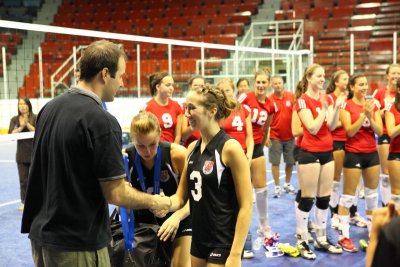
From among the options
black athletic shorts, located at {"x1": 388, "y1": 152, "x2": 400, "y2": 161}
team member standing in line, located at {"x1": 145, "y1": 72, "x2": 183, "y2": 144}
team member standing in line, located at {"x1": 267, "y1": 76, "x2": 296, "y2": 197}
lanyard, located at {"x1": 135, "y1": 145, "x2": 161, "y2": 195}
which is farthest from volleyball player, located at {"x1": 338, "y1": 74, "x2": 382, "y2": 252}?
lanyard, located at {"x1": 135, "y1": 145, "x2": 161, "y2": 195}

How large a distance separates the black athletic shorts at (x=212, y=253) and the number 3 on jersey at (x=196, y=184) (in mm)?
282

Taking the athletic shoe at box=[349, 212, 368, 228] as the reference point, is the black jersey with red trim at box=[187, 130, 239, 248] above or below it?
above

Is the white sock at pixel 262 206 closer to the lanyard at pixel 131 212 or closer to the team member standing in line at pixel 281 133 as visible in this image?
the team member standing in line at pixel 281 133

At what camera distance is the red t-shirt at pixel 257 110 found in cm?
614

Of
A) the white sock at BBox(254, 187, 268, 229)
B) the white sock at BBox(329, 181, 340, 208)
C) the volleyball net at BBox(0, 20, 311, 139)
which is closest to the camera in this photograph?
the white sock at BBox(254, 187, 268, 229)

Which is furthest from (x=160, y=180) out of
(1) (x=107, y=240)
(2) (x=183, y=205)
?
(1) (x=107, y=240)

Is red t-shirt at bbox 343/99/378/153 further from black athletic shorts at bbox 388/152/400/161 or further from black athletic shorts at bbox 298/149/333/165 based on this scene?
black athletic shorts at bbox 298/149/333/165

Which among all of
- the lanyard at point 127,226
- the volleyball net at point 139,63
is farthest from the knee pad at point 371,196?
the volleyball net at point 139,63

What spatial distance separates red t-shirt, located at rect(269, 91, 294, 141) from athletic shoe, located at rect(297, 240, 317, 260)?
3392 millimetres

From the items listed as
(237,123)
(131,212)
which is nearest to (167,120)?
(237,123)

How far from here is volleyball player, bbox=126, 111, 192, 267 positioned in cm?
315

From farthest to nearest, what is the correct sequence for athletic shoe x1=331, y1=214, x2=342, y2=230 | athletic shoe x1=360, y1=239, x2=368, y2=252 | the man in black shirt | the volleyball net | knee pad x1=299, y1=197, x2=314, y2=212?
the volleyball net → athletic shoe x1=331, y1=214, x2=342, y2=230 → athletic shoe x1=360, y1=239, x2=368, y2=252 → knee pad x1=299, y1=197, x2=314, y2=212 → the man in black shirt

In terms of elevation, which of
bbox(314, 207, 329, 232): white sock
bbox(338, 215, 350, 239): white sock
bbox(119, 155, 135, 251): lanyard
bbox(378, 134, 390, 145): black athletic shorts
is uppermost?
bbox(378, 134, 390, 145): black athletic shorts

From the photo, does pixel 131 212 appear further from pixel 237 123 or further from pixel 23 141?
pixel 23 141
